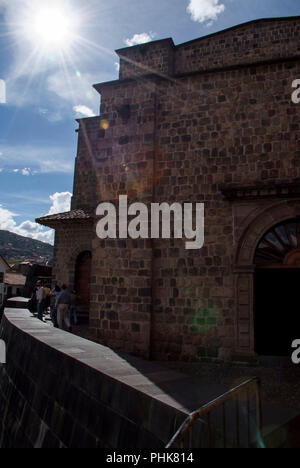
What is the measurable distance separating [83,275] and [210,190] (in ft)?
26.3

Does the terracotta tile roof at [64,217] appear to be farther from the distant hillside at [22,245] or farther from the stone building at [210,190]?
the distant hillside at [22,245]

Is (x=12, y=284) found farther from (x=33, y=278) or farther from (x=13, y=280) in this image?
(x=33, y=278)

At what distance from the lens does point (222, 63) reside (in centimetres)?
938

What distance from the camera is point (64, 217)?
46.9ft

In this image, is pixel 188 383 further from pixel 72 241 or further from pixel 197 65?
pixel 72 241

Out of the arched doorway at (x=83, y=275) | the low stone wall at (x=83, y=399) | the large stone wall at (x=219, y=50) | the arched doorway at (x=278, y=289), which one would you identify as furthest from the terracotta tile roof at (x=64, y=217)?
the low stone wall at (x=83, y=399)

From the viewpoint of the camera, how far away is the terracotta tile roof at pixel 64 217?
14.1 m

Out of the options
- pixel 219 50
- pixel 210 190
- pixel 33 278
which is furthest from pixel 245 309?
pixel 33 278

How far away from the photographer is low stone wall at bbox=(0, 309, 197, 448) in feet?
9.50

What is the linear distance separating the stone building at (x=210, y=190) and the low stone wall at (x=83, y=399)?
273 cm

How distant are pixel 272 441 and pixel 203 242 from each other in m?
5.10

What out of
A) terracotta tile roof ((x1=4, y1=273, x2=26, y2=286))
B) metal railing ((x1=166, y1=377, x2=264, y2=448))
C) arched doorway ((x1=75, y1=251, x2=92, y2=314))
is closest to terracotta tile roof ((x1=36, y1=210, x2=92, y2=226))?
arched doorway ((x1=75, y1=251, x2=92, y2=314))
